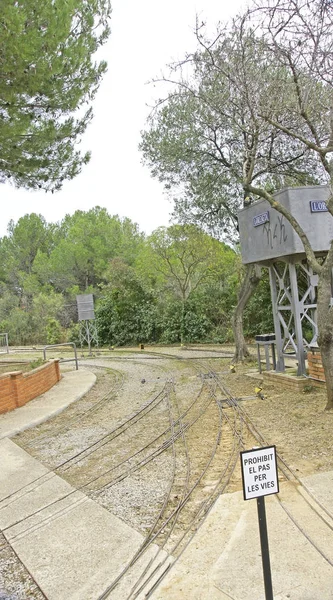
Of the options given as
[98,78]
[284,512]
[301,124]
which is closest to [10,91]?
[98,78]

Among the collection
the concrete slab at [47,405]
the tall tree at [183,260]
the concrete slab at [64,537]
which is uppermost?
the tall tree at [183,260]

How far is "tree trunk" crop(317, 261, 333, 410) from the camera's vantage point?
8.57 metres

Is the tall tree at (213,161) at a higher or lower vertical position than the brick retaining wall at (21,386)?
higher

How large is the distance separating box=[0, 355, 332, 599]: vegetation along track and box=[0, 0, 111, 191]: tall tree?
6297 mm

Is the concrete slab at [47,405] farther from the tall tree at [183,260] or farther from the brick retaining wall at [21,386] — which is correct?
the tall tree at [183,260]

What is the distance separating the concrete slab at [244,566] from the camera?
375 cm

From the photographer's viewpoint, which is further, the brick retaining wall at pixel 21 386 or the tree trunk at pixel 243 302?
the tree trunk at pixel 243 302

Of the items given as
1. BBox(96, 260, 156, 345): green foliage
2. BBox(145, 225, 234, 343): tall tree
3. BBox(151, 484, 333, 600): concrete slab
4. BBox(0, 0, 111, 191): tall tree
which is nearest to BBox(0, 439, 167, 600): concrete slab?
BBox(151, 484, 333, 600): concrete slab

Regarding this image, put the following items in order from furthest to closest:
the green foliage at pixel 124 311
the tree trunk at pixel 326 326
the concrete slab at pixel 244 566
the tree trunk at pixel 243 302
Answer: the green foliage at pixel 124 311
the tree trunk at pixel 243 302
the tree trunk at pixel 326 326
the concrete slab at pixel 244 566

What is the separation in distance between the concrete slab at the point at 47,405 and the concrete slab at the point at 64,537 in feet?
10.2

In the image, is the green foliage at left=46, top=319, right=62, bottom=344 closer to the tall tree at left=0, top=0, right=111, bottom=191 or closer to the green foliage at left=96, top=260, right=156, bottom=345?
the green foliage at left=96, top=260, right=156, bottom=345

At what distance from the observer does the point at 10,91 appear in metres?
10.2

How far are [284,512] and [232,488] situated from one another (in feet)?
3.23

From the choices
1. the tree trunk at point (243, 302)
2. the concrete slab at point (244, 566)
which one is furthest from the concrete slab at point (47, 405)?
the concrete slab at point (244, 566)
